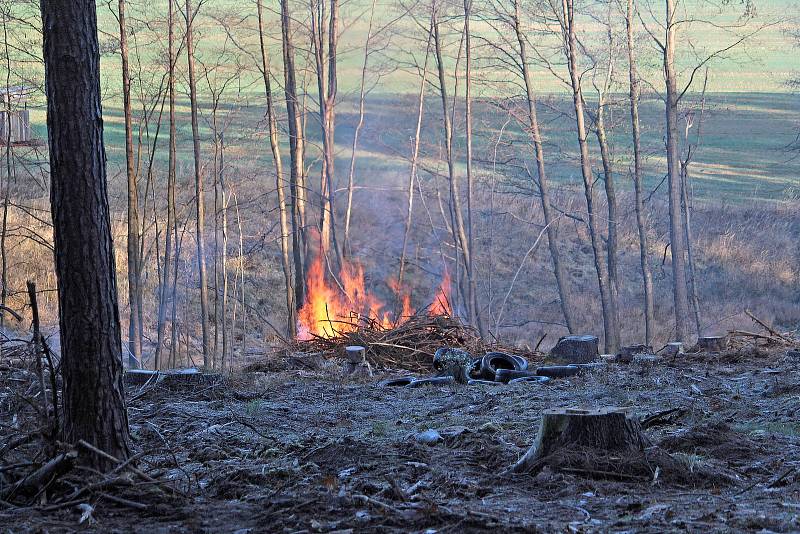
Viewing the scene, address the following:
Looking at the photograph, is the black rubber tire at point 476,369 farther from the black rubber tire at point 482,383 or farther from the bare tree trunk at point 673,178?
the bare tree trunk at point 673,178

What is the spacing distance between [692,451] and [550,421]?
129cm

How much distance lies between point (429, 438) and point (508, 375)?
547 centimetres

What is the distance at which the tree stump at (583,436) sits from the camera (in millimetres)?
6090

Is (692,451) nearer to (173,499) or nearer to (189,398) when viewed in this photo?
(173,499)

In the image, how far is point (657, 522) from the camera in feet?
15.3

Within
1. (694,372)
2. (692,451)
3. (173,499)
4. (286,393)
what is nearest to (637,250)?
(694,372)

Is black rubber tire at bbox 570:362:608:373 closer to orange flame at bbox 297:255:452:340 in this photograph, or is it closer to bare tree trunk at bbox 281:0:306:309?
orange flame at bbox 297:255:452:340

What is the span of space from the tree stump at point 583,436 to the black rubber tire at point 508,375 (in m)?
6.45

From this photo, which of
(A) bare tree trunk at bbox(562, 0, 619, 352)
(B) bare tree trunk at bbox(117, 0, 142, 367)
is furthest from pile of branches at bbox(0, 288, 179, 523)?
(A) bare tree trunk at bbox(562, 0, 619, 352)

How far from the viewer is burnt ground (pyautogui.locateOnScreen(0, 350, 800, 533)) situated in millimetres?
4797

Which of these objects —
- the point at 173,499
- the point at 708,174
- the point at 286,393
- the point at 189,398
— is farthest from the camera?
the point at 708,174

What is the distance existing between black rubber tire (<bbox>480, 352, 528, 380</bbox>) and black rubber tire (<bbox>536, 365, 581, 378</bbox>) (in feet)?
1.18

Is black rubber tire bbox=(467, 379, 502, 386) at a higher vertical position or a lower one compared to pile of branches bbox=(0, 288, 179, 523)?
lower

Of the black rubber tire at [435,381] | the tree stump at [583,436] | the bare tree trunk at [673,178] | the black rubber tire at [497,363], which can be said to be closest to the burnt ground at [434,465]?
the tree stump at [583,436]
